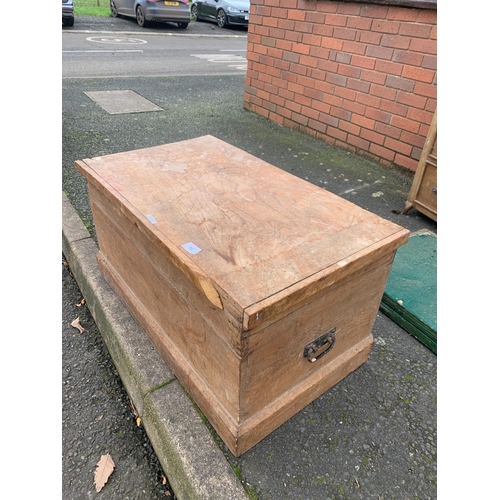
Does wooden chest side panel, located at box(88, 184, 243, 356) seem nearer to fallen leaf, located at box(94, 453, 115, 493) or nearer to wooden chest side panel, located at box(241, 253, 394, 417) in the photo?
wooden chest side panel, located at box(241, 253, 394, 417)

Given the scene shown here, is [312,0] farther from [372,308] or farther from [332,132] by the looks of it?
[372,308]

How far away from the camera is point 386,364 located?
2.01 meters

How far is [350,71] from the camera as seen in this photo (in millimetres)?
4219

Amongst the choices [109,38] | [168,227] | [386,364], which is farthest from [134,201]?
[109,38]

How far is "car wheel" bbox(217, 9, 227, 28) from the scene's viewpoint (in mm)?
16219

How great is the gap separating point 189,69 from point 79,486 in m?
8.60

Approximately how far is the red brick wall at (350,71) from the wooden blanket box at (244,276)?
95.2 inches

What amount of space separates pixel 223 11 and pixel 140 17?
3549 millimetres

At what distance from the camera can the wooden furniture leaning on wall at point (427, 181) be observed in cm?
300

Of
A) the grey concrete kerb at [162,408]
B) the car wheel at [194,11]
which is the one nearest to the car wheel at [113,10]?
the car wheel at [194,11]

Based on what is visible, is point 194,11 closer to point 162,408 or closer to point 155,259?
point 155,259

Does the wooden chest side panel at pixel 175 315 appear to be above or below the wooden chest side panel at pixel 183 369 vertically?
above

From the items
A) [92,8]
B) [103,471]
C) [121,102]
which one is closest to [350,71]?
[121,102]

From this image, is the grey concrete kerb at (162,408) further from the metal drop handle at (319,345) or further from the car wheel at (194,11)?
the car wheel at (194,11)
